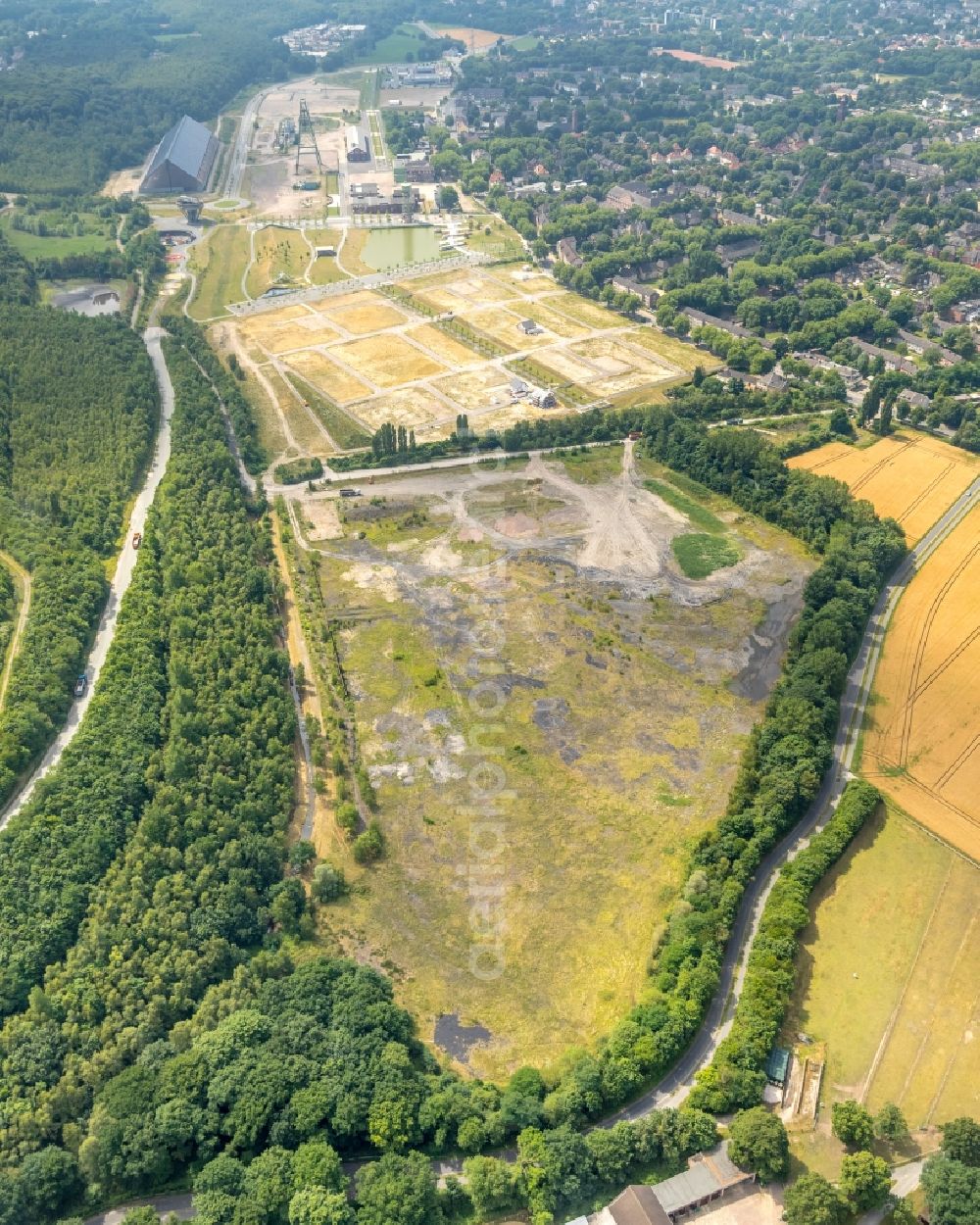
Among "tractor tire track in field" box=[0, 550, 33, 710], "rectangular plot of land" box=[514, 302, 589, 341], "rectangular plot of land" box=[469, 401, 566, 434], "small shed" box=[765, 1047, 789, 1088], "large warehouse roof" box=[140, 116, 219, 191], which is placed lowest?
"small shed" box=[765, 1047, 789, 1088]

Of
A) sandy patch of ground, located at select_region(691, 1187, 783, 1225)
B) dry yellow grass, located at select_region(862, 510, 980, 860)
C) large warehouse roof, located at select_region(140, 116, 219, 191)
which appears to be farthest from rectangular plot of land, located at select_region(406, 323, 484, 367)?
sandy patch of ground, located at select_region(691, 1187, 783, 1225)

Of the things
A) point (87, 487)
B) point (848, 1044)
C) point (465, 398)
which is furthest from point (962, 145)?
point (848, 1044)

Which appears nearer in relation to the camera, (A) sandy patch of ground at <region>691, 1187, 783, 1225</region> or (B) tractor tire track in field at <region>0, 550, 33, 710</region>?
(A) sandy patch of ground at <region>691, 1187, 783, 1225</region>

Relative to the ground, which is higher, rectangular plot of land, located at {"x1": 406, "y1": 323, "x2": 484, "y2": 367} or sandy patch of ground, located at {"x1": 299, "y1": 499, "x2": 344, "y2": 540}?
rectangular plot of land, located at {"x1": 406, "y1": 323, "x2": 484, "y2": 367}

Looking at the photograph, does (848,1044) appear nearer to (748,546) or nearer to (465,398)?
(748,546)

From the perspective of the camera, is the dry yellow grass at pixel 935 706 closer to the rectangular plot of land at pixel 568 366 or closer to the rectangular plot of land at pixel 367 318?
the rectangular plot of land at pixel 568 366

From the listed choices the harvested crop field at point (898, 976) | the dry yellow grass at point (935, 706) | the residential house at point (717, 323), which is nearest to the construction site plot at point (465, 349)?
the residential house at point (717, 323)

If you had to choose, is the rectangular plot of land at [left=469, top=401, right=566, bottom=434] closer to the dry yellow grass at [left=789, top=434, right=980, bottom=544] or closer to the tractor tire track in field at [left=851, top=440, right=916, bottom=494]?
the dry yellow grass at [left=789, top=434, right=980, bottom=544]
